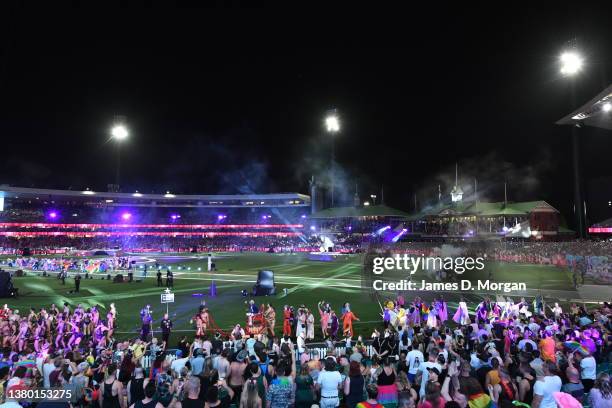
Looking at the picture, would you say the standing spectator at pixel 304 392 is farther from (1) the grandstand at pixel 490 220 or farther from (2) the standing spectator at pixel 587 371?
(1) the grandstand at pixel 490 220

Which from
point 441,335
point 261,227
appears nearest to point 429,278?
point 441,335

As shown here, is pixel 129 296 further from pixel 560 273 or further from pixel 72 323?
pixel 560 273

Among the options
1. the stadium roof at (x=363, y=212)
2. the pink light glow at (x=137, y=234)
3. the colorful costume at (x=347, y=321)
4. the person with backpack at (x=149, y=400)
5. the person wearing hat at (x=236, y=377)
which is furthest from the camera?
the pink light glow at (x=137, y=234)

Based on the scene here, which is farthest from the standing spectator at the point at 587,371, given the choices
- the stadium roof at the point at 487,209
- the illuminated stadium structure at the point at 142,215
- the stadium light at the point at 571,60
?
the illuminated stadium structure at the point at 142,215

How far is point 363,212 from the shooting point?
74312 mm

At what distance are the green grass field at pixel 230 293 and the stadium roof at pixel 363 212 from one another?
34.9 m

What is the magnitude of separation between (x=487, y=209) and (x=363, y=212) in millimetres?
23523

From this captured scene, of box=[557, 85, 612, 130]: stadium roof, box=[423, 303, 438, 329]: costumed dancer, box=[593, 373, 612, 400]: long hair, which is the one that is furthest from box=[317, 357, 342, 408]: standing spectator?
box=[557, 85, 612, 130]: stadium roof

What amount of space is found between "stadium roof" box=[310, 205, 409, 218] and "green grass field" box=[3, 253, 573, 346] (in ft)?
114

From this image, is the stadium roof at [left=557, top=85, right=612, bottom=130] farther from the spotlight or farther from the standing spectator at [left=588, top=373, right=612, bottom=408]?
the spotlight

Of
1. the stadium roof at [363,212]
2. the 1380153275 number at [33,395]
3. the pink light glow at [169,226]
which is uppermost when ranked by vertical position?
the stadium roof at [363,212]

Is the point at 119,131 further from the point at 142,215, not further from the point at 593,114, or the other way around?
the point at 142,215

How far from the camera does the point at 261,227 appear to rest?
108 meters

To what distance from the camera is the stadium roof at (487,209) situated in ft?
167
